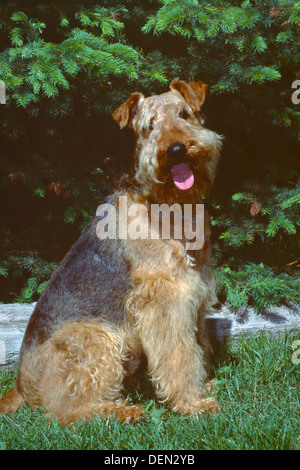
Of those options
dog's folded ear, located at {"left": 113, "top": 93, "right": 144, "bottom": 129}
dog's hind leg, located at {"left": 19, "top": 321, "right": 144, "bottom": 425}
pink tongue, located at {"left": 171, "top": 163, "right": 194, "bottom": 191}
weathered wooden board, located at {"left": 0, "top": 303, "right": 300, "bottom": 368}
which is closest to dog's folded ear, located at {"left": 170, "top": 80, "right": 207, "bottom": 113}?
dog's folded ear, located at {"left": 113, "top": 93, "right": 144, "bottom": 129}

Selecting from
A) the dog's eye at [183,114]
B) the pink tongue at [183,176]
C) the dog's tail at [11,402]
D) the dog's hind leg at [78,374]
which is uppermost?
the dog's eye at [183,114]

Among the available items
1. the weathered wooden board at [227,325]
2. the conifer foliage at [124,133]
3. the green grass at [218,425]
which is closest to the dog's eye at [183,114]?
the conifer foliage at [124,133]

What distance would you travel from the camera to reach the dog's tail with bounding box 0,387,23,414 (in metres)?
3.00

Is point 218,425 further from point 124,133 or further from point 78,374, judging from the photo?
point 124,133

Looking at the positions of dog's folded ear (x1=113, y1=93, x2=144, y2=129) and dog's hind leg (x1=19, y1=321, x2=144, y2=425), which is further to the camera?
dog's folded ear (x1=113, y1=93, x2=144, y2=129)

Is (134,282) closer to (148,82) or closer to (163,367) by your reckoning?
(163,367)

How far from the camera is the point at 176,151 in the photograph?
2648 millimetres

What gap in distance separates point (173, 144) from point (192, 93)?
0.64 m

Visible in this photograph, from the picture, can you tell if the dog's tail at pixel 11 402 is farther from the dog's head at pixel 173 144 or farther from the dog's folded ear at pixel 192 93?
the dog's folded ear at pixel 192 93

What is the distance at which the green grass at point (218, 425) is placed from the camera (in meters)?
2.43

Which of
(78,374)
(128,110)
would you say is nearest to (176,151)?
(128,110)

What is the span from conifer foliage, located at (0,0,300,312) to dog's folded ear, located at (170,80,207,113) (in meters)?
0.54

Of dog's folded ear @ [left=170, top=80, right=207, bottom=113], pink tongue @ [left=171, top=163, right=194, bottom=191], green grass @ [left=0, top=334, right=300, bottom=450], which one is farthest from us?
dog's folded ear @ [left=170, top=80, right=207, bottom=113]

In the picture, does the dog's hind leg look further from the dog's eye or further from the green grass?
the dog's eye
